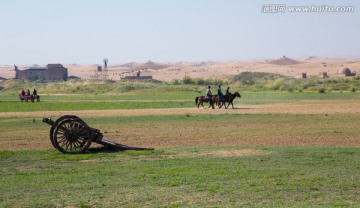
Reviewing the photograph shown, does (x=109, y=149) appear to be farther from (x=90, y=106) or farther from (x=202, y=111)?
(x=90, y=106)

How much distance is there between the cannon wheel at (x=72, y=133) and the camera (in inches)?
770

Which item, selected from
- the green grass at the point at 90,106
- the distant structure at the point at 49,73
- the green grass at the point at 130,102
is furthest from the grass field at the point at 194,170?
the distant structure at the point at 49,73

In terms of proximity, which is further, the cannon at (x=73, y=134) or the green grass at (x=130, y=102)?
the green grass at (x=130, y=102)

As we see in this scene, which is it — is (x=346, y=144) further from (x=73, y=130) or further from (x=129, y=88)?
(x=129, y=88)

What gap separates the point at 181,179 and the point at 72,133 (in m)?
5.80

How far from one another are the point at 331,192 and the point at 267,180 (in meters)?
1.69

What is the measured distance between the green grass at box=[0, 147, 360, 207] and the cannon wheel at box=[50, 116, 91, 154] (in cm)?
39

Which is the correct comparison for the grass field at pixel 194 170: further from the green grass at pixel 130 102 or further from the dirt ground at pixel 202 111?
the green grass at pixel 130 102

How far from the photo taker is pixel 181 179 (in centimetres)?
1477

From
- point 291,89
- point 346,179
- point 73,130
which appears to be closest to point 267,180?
point 346,179

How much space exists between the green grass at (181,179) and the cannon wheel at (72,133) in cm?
39

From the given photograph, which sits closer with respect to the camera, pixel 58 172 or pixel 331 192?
pixel 331 192

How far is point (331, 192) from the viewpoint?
1309cm

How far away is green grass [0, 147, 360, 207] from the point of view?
1251cm
